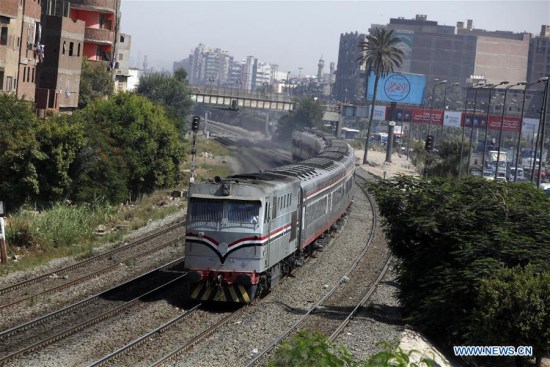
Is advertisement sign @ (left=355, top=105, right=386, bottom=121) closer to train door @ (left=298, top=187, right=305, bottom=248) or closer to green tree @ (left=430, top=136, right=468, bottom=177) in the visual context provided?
green tree @ (left=430, top=136, right=468, bottom=177)

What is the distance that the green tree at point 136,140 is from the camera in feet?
→ 166

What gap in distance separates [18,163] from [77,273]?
13.0m

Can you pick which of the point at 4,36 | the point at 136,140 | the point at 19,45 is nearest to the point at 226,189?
the point at 4,36

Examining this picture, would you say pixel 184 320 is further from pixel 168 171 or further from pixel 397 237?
pixel 168 171

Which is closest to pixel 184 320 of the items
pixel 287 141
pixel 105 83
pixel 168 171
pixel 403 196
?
pixel 403 196

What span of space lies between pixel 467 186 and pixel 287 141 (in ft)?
336

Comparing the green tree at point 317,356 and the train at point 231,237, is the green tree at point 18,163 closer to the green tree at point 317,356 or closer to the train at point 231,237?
the train at point 231,237

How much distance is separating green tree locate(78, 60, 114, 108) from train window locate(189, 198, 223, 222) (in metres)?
51.0

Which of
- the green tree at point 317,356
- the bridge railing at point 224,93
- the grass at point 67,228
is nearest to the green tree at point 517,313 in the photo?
the green tree at point 317,356

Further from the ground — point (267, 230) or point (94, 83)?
point (94, 83)

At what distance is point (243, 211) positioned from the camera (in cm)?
2533

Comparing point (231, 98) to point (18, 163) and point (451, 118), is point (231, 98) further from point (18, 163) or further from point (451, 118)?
point (18, 163)

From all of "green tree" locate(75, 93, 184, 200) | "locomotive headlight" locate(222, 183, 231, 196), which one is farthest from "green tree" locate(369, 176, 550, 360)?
"green tree" locate(75, 93, 184, 200)

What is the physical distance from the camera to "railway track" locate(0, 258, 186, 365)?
2042cm
